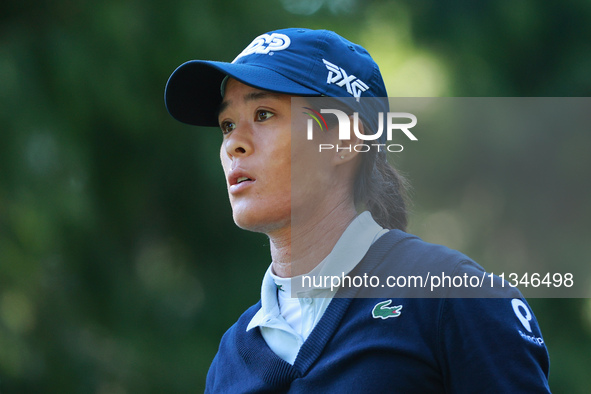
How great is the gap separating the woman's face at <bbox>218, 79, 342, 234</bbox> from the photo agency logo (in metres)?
0.03

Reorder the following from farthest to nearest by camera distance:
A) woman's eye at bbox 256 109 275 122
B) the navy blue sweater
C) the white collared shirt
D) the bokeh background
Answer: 1. the bokeh background
2. woman's eye at bbox 256 109 275 122
3. the white collared shirt
4. the navy blue sweater

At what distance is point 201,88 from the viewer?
5.58ft

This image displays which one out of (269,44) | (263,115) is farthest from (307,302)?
(269,44)

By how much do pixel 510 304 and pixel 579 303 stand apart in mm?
3118

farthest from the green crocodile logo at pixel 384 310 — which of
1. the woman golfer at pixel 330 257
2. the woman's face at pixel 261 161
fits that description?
the woman's face at pixel 261 161

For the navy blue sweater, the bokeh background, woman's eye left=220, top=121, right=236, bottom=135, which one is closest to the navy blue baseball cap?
woman's eye left=220, top=121, right=236, bottom=135

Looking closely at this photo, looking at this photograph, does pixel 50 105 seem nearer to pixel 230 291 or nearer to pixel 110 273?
pixel 110 273

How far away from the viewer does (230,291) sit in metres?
4.20

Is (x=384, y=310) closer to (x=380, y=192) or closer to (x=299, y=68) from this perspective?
(x=380, y=192)

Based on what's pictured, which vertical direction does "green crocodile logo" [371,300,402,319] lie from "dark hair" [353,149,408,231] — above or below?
below

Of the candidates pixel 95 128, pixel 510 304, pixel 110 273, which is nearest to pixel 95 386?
pixel 110 273

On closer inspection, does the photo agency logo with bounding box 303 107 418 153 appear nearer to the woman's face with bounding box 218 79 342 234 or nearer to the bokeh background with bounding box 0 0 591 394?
the woman's face with bounding box 218 79 342 234

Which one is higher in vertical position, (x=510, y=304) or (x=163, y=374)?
(x=510, y=304)

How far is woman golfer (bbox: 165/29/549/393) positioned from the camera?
45.4 inches
